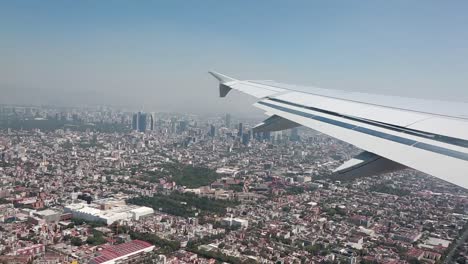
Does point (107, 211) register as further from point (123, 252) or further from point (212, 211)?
point (123, 252)

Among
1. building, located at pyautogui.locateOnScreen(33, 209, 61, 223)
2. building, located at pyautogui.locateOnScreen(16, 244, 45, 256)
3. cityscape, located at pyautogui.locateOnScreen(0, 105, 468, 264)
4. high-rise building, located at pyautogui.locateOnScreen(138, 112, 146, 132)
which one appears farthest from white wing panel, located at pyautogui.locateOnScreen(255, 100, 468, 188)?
high-rise building, located at pyautogui.locateOnScreen(138, 112, 146, 132)

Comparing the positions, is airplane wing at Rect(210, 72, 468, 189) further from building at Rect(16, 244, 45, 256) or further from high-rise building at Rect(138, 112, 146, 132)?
high-rise building at Rect(138, 112, 146, 132)

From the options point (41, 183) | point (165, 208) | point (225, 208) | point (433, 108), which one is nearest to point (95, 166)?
point (41, 183)

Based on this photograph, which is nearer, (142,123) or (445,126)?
(445,126)

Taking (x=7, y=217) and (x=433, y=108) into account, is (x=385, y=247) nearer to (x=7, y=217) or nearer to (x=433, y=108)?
(x=433, y=108)

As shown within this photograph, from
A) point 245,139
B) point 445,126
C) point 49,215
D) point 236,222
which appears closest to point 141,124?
point 245,139

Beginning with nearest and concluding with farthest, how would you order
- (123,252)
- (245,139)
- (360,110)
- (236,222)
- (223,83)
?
(360,110), (223,83), (123,252), (236,222), (245,139)
